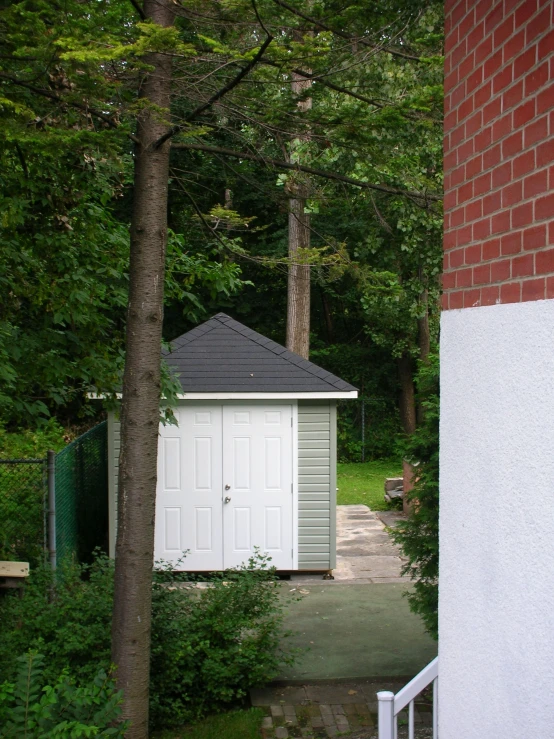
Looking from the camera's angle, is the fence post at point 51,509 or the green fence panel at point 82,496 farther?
Result: the green fence panel at point 82,496

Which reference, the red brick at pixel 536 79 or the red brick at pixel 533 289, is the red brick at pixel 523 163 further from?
the red brick at pixel 533 289

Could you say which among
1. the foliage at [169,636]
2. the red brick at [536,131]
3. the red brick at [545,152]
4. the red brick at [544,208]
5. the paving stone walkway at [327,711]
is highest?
the red brick at [536,131]

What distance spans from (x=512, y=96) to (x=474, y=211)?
48 centimetres

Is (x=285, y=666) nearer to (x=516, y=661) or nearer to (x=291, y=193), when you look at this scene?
(x=291, y=193)

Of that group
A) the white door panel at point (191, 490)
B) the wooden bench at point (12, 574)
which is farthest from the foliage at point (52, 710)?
the white door panel at point (191, 490)

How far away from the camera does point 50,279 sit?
25.0 feet

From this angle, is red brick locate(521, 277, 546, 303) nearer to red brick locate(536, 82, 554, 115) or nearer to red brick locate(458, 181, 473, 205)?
red brick locate(536, 82, 554, 115)

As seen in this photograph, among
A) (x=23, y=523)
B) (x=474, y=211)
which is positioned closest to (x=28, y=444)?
(x=23, y=523)

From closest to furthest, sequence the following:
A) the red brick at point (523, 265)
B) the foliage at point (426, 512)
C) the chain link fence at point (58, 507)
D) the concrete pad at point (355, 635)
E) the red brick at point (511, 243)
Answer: the red brick at point (523, 265) < the red brick at point (511, 243) < the foliage at point (426, 512) < the concrete pad at point (355, 635) < the chain link fence at point (58, 507)

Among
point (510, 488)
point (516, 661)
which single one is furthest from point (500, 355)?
point (516, 661)

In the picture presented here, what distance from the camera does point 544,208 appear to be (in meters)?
2.53

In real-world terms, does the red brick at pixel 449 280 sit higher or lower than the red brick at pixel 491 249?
lower

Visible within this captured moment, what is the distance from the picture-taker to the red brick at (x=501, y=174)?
280 cm

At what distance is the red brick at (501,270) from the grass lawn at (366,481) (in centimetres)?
1485
